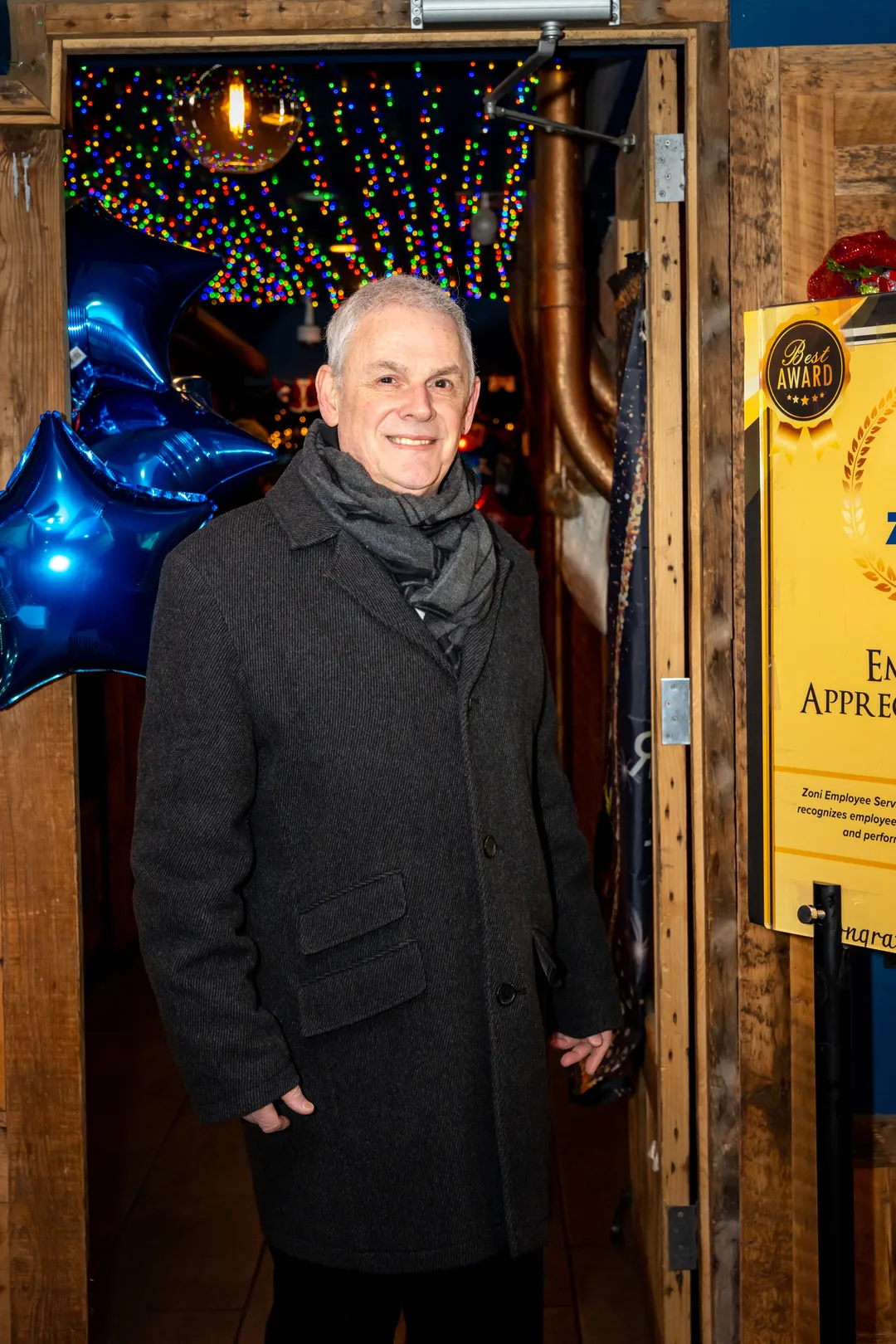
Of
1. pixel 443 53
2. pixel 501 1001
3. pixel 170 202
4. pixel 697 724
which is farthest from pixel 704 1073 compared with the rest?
pixel 170 202

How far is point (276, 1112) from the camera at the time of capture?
156 cm

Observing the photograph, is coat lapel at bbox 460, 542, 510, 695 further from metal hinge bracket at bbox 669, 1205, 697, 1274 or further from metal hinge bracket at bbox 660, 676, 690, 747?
metal hinge bracket at bbox 669, 1205, 697, 1274

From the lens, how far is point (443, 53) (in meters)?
2.17

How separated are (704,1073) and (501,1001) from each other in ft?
2.59

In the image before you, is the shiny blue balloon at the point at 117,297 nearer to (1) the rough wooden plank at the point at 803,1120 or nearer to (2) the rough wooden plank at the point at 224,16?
(2) the rough wooden plank at the point at 224,16

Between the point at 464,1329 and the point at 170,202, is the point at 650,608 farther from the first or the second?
the point at 170,202

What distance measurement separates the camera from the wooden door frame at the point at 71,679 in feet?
6.89

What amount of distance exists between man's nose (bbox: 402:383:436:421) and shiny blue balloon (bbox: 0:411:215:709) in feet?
2.03

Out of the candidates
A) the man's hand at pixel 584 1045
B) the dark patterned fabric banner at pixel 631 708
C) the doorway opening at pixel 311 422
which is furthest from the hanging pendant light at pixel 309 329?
the man's hand at pixel 584 1045

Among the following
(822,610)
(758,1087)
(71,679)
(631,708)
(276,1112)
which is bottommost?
(758,1087)

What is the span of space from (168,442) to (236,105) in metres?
1.17


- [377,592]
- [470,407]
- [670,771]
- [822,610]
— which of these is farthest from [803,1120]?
[470,407]

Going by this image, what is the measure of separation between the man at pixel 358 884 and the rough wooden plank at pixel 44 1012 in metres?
0.71

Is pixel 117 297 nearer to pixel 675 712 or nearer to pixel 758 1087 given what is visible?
pixel 675 712
